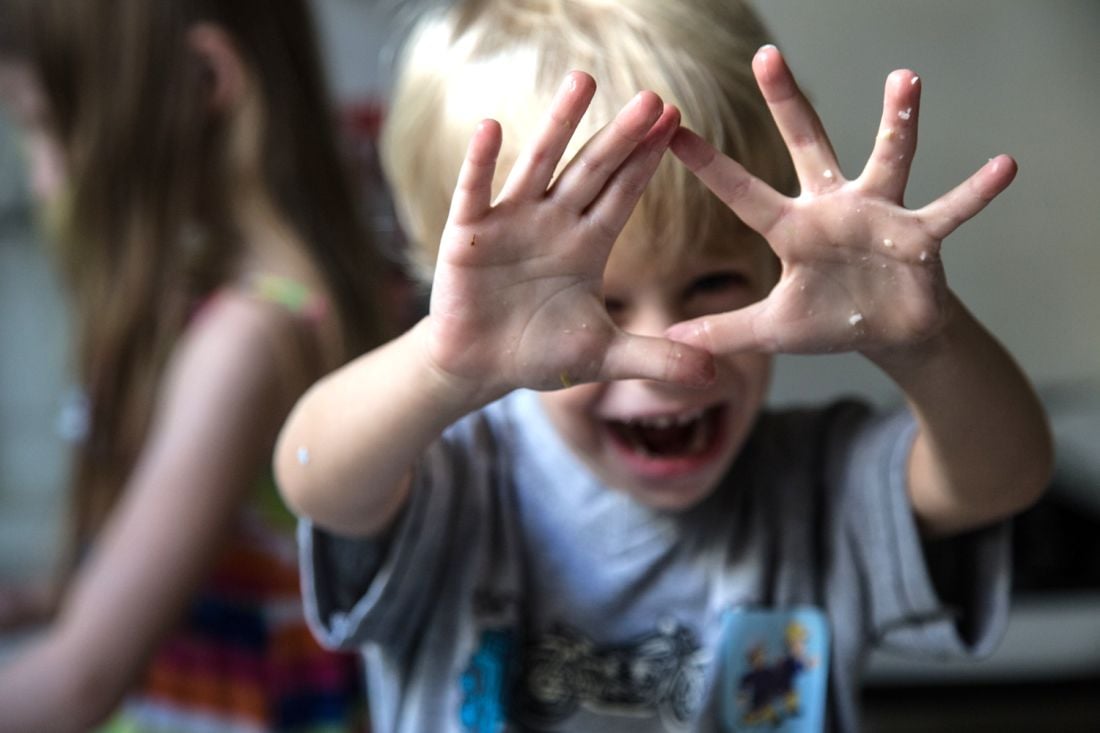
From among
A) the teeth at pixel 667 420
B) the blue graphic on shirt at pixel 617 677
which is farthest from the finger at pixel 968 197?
the blue graphic on shirt at pixel 617 677

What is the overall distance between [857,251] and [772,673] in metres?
0.21

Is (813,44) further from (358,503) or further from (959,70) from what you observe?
(358,503)

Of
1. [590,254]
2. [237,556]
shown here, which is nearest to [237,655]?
[237,556]

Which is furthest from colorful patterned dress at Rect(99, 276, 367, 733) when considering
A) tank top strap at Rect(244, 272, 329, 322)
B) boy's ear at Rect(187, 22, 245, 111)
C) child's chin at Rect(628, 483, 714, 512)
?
child's chin at Rect(628, 483, 714, 512)

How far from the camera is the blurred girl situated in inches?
25.0

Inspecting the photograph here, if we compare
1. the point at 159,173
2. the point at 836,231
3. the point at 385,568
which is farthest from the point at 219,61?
the point at 836,231

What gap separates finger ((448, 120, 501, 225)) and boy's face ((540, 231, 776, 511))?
0.06 metres

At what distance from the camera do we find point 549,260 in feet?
1.05

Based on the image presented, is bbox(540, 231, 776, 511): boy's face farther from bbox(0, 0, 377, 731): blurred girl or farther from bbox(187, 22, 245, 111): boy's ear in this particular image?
bbox(187, 22, 245, 111): boy's ear

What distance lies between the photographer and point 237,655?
0.70 meters

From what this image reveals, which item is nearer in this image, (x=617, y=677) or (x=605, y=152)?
(x=605, y=152)

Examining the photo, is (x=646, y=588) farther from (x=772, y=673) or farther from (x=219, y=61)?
(x=219, y=61)

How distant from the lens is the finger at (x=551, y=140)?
0.95 feet

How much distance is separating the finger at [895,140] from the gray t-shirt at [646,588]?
0.16m
